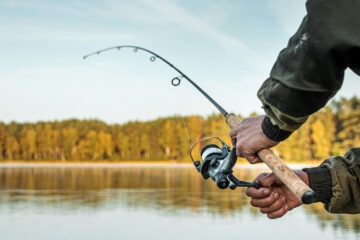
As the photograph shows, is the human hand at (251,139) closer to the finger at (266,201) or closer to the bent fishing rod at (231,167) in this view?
the bent fishing rod at (231,167)

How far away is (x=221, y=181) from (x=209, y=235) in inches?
258

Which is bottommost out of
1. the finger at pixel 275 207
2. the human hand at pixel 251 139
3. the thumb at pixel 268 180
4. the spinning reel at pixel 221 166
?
the finger at pixel 275 207

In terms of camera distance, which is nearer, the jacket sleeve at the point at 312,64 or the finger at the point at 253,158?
the jacket sleeve at the point at 312,64

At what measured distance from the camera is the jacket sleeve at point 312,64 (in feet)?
4.17

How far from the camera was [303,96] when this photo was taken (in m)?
1.40

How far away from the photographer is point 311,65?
4.39 feet

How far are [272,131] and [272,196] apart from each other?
27.0 inches

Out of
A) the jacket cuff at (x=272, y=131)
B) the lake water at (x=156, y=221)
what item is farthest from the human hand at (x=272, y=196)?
the lake water at (x=156, y=221)

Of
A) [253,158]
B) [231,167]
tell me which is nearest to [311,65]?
[253,158]

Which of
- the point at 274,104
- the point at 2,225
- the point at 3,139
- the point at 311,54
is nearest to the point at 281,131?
the point at 274,104

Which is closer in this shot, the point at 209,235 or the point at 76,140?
the point at 209,235

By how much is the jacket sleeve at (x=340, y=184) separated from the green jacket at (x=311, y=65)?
0.67 metres

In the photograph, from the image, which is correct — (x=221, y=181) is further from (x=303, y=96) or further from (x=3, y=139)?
(x=3, y=139)

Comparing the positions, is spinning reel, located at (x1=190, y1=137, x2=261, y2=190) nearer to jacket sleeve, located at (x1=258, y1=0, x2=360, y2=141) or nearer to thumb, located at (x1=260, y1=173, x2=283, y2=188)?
thumb, located at (x1=260, y1=173, x2=283, y2=188)
